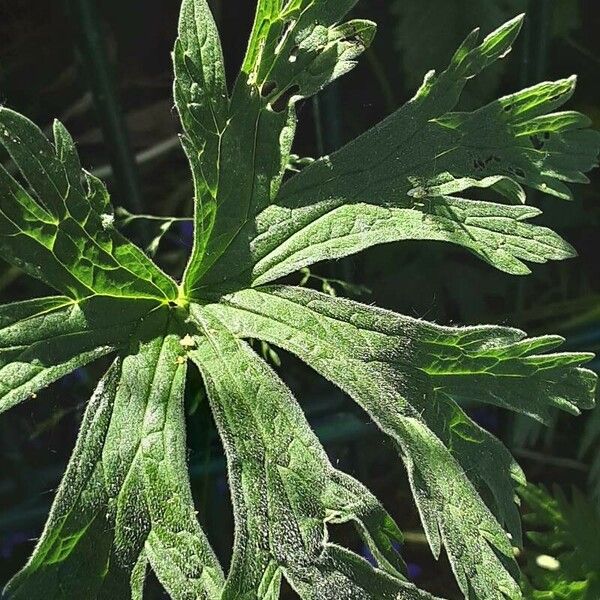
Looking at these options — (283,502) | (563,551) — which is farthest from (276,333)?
(563,551)

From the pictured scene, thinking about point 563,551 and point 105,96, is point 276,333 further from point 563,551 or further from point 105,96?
point 563,551

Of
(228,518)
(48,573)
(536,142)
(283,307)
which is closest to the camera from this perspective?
(48,573)

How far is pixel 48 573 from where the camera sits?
0.79 m

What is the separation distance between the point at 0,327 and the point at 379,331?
1.08 ft

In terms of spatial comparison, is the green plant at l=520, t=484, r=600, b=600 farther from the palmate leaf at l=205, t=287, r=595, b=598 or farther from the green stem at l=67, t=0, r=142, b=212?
the green stem at l=67, t=0, r=142, b=212

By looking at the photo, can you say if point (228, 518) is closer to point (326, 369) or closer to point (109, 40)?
point (326, 369)

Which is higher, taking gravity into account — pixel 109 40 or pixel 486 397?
pixel 109 40

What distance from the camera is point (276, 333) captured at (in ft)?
2.87

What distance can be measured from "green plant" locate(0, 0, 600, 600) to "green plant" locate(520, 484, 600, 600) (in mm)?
326

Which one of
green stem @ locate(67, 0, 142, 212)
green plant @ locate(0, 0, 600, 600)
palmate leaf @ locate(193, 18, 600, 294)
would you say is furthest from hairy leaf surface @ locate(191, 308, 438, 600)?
green stem @ locate(67, 0, 142, 212)

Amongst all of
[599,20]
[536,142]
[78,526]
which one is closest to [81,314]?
[78,526]

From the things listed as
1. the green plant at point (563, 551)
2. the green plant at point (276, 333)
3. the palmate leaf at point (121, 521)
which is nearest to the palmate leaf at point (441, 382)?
the green plant at point (276, 333)

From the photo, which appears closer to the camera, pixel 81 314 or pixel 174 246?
pixel 81 314

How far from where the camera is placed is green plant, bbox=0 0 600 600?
80cm
